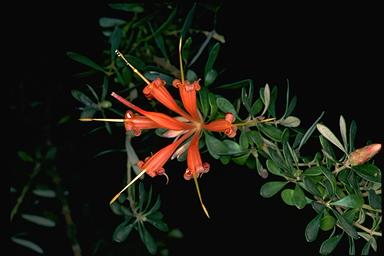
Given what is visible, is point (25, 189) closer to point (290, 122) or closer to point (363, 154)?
point (290, 122)

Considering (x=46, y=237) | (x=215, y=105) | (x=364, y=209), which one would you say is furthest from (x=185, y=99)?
(x=46, y=237)

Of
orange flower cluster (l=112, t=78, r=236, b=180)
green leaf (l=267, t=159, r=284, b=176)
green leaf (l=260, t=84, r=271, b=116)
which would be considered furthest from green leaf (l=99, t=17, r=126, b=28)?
green leaf (l=267, t=159, r=284, b=176)

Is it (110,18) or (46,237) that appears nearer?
(110,18)

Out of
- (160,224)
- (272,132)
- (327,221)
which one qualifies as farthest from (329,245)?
(160,224)

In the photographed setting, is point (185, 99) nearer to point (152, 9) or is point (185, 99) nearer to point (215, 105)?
point (215, 105)

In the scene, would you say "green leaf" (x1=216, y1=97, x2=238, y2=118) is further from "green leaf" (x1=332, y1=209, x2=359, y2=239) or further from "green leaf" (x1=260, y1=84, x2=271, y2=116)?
"green leaf" (x1=332, y1=209, x2=359, y2=239)
